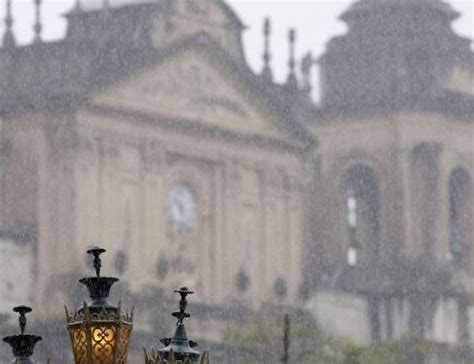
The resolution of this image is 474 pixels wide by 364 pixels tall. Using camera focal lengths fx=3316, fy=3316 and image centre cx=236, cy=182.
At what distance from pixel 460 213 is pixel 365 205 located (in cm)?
302

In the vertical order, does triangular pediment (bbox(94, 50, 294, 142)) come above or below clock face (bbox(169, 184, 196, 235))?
above

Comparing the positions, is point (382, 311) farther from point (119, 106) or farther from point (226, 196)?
point (119, 106)

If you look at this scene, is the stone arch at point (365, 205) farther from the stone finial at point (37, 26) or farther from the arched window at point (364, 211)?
the stone finial at point (37, 26)

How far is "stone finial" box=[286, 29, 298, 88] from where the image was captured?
95562mm

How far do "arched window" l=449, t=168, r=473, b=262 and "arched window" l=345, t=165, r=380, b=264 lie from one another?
89.9 inches

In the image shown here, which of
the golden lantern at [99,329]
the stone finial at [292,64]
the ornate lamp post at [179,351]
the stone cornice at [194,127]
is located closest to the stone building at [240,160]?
the stone cornice at [194,127]

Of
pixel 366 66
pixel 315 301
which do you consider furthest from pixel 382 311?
pixel 366 66

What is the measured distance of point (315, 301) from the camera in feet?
309

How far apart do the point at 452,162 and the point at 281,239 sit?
810cm

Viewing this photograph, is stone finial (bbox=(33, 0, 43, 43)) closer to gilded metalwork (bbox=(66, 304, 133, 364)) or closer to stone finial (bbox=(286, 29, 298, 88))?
stone finial (bbox=(286, 29, 298, 88))

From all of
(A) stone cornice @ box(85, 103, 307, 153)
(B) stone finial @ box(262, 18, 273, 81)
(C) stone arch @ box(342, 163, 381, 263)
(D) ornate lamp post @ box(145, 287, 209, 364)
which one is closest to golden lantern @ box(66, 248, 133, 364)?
(D) ornate lamp post @ box(145, 287, 209, 364)

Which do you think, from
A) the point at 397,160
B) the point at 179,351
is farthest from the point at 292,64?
the point at 179,351

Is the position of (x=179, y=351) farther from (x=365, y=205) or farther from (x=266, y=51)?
(x=365, y=205)

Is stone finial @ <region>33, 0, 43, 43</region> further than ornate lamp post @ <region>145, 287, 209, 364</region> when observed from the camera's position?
Yes
